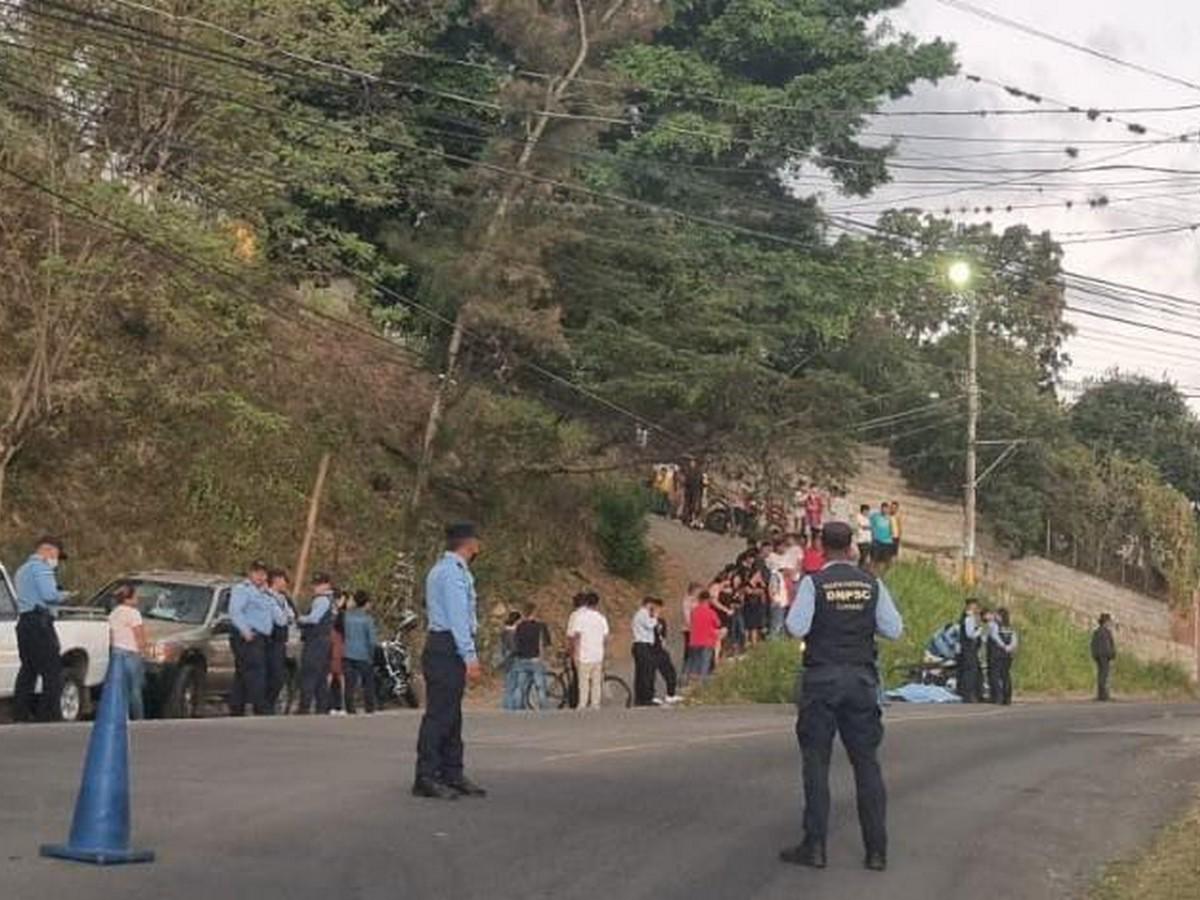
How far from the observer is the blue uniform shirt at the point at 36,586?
18922 mm

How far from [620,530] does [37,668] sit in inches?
864

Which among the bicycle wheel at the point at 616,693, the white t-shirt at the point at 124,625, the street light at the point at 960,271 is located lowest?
the bicycle wheel at the point at 616,693

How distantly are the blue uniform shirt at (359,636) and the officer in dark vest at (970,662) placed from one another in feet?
38.3

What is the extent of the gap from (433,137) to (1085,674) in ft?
61.9

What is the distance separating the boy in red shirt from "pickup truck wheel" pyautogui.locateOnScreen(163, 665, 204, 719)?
29.5ft

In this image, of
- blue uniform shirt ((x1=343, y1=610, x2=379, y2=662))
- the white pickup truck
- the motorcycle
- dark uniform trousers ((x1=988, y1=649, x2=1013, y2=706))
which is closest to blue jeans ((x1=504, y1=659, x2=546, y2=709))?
the motorcycle

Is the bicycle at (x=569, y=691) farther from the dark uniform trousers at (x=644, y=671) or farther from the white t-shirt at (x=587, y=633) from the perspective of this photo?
the white t-shirt at (x=587, y=633)

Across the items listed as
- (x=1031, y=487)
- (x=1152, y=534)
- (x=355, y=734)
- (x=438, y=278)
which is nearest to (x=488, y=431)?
(x=438, y=278)

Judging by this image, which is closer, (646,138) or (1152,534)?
(646,138)

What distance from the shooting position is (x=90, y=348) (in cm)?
3083

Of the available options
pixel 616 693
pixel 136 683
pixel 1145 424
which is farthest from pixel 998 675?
pixel 1145 424

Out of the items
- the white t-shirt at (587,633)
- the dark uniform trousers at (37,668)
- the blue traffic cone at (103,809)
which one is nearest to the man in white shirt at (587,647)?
the white t-shirt at (587,633)

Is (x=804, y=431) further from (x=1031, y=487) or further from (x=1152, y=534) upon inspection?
(x=1152, y=534)

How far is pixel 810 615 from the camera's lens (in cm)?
1080
